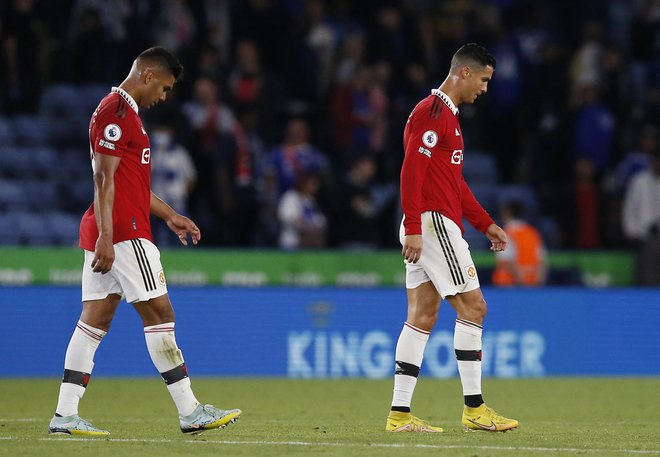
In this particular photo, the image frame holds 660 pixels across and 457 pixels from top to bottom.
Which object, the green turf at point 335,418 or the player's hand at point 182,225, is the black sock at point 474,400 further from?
the player's hand at point 182,225

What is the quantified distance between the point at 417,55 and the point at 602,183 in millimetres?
3397

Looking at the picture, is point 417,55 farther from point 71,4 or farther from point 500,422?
point 500,422

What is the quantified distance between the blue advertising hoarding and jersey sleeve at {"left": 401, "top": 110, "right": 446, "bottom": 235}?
6.86 m

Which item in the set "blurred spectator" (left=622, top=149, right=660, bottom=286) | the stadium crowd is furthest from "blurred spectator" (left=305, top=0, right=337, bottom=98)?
"blurred spectator" (left=622, top=149, right=660, bottom=286)

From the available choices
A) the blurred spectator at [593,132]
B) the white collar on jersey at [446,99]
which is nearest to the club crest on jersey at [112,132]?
the white collar on jersey at [446,99]

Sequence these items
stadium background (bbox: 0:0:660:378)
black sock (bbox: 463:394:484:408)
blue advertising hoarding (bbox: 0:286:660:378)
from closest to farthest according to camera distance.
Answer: black sock (bbox: 463:394:484:408) → blue advertising hoarding (bbox: 0:286:660:378) → stadium background (bbox: 0:0:660:378)

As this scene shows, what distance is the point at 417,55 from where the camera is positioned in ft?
66.8

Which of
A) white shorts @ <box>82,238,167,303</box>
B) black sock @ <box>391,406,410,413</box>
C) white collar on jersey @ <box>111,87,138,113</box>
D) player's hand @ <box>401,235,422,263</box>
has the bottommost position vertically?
black sock @ <box>391,406,410,413</box>

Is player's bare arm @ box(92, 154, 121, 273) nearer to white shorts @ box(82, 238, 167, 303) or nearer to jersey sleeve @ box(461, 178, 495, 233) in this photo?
white shorts @ box(82, 238, 167, 303)

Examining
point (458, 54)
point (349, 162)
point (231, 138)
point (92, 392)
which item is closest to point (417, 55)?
point (349, 162)

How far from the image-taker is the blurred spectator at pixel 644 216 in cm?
1788

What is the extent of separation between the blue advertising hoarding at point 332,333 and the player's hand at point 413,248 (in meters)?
6.91

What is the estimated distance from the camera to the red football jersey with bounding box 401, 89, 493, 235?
339 inches

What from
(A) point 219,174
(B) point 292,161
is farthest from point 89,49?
(B) point 292,161
